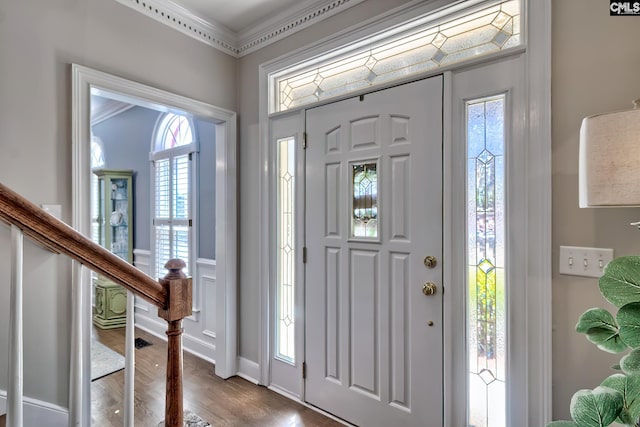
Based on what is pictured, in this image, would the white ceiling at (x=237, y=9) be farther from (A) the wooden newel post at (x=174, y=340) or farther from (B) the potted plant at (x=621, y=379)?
(B) the potted plant at (x=621, y=379)

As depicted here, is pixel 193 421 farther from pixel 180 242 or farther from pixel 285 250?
pixel 180 242

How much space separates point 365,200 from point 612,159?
1.26 metres

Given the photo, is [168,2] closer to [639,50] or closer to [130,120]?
[130,120]

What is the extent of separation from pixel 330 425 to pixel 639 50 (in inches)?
97.3

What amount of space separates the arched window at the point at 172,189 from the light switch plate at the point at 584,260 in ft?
10.0

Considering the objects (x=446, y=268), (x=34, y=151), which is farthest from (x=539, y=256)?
(x=34, y=151)

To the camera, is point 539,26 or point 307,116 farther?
point 307,116

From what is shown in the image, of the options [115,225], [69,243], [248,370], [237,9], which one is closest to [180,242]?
[115,225]

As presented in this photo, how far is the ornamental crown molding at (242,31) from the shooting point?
224cm

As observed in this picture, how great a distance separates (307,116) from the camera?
2.37m

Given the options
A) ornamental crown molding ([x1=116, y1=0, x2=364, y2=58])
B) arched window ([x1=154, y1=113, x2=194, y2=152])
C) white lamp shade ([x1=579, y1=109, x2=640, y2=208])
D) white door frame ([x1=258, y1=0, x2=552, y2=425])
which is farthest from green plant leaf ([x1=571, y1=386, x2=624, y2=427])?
arched window ([x1=154, y1=113, x2=194, y2=152])

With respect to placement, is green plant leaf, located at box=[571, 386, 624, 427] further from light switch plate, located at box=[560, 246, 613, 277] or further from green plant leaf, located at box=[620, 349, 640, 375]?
light switch plate, located at box=[560, 246, 613, 277]

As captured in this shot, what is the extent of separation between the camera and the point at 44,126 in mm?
1842

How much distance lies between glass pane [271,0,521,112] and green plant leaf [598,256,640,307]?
1.25 meters
